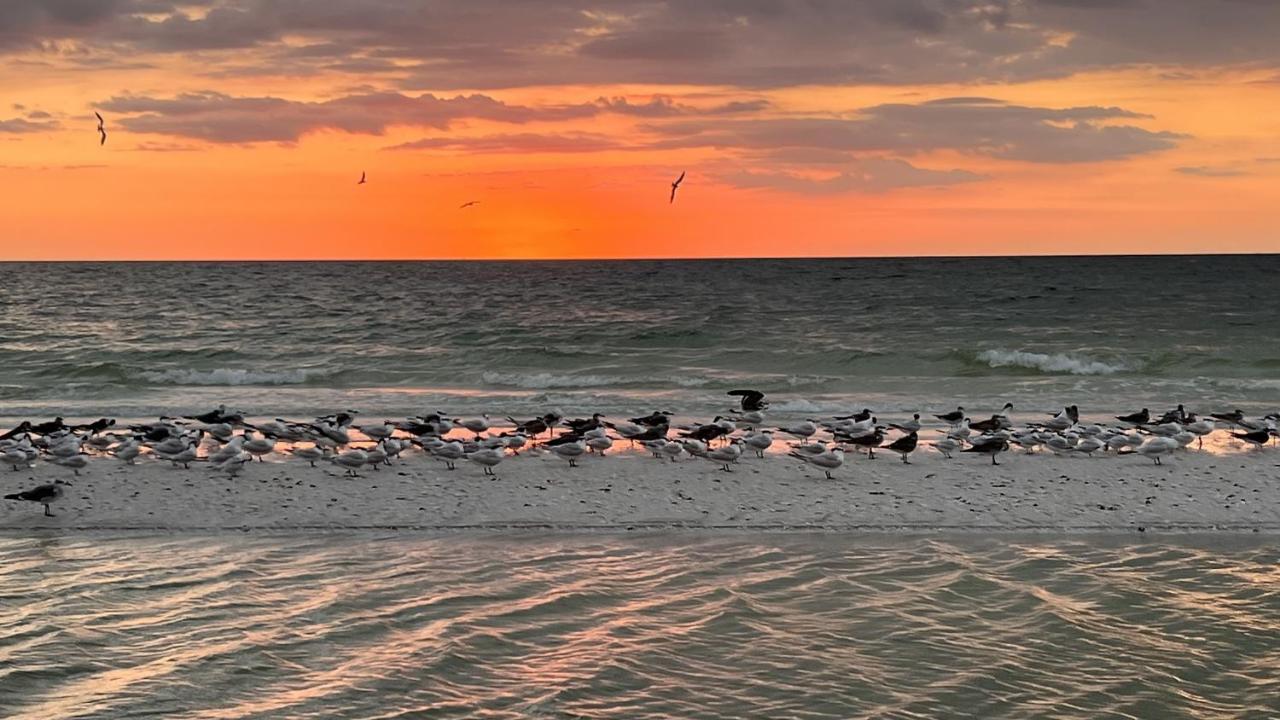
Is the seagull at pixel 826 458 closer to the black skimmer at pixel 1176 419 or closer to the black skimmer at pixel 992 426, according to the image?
the black skimmer at pixel 992 426

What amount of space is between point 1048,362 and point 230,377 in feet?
88.5

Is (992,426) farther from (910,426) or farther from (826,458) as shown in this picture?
(826,458)

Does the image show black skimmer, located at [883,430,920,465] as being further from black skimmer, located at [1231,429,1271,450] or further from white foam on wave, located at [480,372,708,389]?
white foam on wave, located at [480,372,708,389]

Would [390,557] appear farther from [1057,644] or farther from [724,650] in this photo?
[1057,644]

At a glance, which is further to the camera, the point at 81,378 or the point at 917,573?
the point at 81,378

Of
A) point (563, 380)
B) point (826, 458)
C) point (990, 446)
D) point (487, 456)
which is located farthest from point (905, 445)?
point (563, 380)

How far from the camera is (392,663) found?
9156 mm

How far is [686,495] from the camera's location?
15109 millimetres

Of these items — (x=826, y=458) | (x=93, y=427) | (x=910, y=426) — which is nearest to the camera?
(x=826, y=458)

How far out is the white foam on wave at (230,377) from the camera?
34375 millimetres

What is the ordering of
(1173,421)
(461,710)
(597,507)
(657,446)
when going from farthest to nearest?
(1173,421)
(657,446)
(597,507)
(461,710)

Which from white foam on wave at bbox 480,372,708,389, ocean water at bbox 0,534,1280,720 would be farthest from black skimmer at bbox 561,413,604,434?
white foam on wave at bbox 480,372,708,389

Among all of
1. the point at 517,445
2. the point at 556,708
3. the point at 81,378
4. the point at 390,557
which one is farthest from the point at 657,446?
the point at 81,378

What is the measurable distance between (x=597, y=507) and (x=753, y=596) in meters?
4.03
